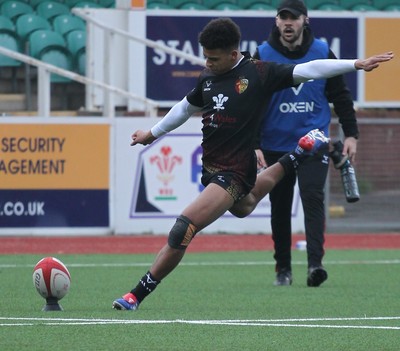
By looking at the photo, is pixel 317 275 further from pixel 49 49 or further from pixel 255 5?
pixel 255 5

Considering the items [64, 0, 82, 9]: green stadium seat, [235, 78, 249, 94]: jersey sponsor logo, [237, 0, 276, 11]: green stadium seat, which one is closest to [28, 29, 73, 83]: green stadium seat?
[64, 0, 82, 9]: green stadium seat

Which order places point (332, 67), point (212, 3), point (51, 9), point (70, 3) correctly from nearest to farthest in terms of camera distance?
1. point (332, 67)
2. point (51, 9)
3. point (70, 3)
4. point (212, 3)

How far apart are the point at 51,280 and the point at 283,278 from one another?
116 inches

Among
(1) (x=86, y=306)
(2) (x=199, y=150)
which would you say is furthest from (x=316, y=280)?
(2) (x=199, y=150)

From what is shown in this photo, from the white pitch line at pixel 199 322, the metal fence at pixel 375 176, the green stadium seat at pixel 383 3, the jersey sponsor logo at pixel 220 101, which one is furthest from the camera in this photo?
the green stadium seat at pixel 383 3

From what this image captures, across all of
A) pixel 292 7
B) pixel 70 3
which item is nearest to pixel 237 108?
pixel 292 7

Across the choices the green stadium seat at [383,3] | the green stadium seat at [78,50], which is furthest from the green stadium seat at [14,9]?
the green stadium seat at [383,3]

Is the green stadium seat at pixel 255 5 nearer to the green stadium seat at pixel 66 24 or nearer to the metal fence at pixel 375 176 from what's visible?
the green stadium seat at pixel 66 24

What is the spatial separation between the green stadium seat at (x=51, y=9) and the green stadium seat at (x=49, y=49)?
112cm

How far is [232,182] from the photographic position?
309 inches

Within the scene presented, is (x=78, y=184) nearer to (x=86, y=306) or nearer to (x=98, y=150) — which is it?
(x=98, y=150)

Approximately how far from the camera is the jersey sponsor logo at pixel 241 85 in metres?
7.91

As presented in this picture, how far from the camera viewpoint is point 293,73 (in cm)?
784

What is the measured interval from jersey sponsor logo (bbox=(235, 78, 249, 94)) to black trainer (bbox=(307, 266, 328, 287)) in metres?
2.31
